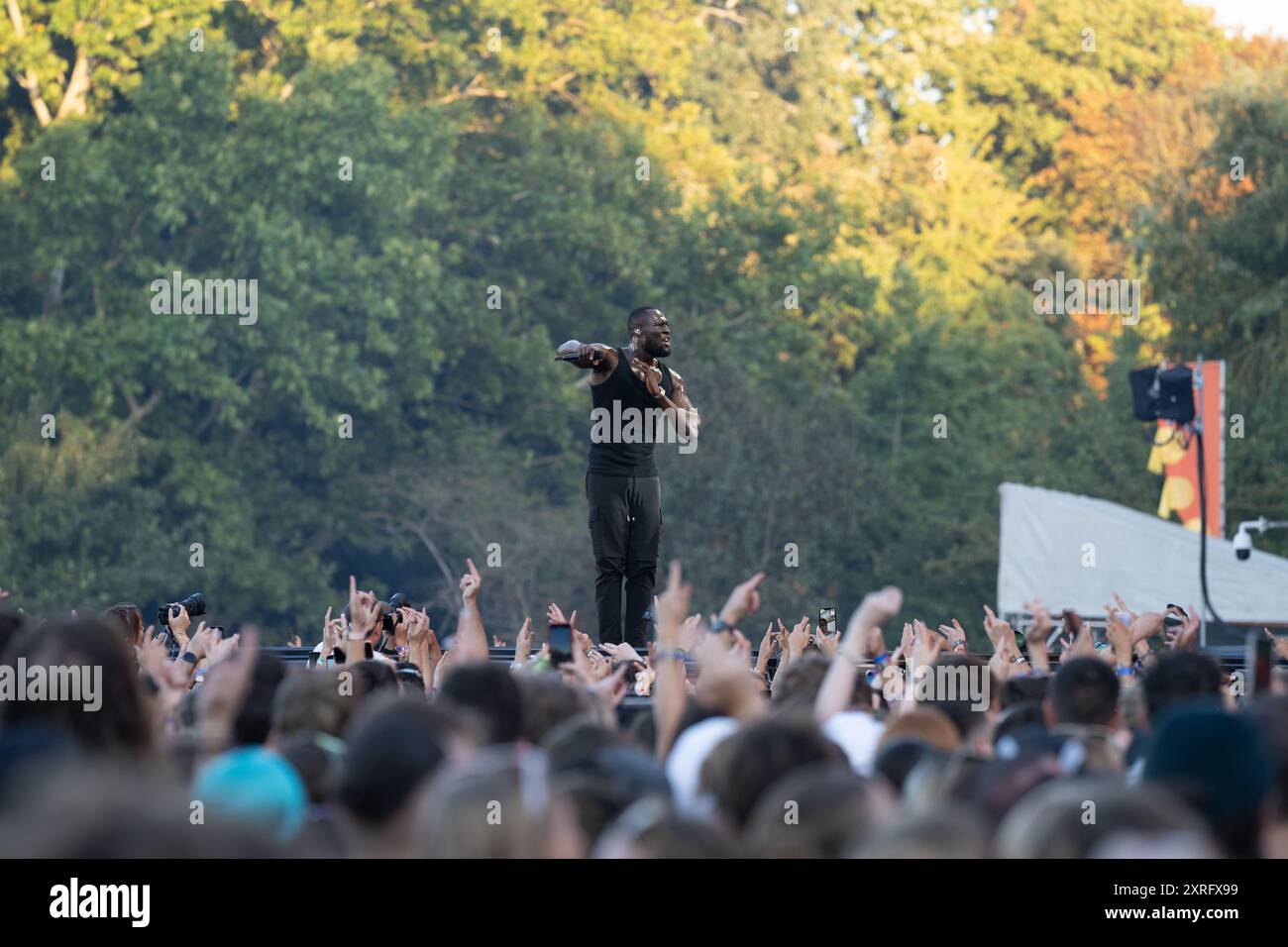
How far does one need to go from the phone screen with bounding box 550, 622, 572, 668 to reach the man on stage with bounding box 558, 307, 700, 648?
2.75m

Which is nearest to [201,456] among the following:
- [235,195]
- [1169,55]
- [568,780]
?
[235,195]

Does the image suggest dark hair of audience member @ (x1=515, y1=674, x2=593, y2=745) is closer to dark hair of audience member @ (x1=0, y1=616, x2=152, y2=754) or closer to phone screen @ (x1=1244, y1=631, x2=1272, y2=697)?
dark hair of audience member @ (x1=0, y1=616, x2=152, y2=754)

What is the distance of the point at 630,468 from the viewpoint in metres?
11.0

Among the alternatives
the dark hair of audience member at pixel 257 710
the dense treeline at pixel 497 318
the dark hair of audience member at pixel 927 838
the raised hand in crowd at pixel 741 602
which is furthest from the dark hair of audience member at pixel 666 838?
the dense treeline at pixel 497 318

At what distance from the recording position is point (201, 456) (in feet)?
115

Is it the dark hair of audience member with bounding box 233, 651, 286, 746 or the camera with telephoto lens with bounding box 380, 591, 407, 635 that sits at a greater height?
the camera with telephoto lens with bounding box 380, 591, 407, 635

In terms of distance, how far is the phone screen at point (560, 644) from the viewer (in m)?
7.79

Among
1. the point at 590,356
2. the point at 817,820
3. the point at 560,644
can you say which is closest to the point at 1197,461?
the point at 590,356

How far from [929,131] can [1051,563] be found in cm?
2148

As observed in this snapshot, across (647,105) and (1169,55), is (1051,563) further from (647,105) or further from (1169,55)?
(1169,55)

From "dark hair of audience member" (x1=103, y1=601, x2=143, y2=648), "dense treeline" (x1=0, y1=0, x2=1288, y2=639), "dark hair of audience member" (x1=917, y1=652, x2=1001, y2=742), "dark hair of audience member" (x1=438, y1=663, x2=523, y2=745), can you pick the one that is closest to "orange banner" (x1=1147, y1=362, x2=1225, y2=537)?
"dense treeline" (x1=0, y1=0, x2=1288, y2=639)

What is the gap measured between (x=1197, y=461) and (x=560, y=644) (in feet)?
65.6

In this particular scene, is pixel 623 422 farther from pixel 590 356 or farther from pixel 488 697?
pixel 488 697

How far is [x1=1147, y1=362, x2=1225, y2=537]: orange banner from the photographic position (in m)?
25.5
